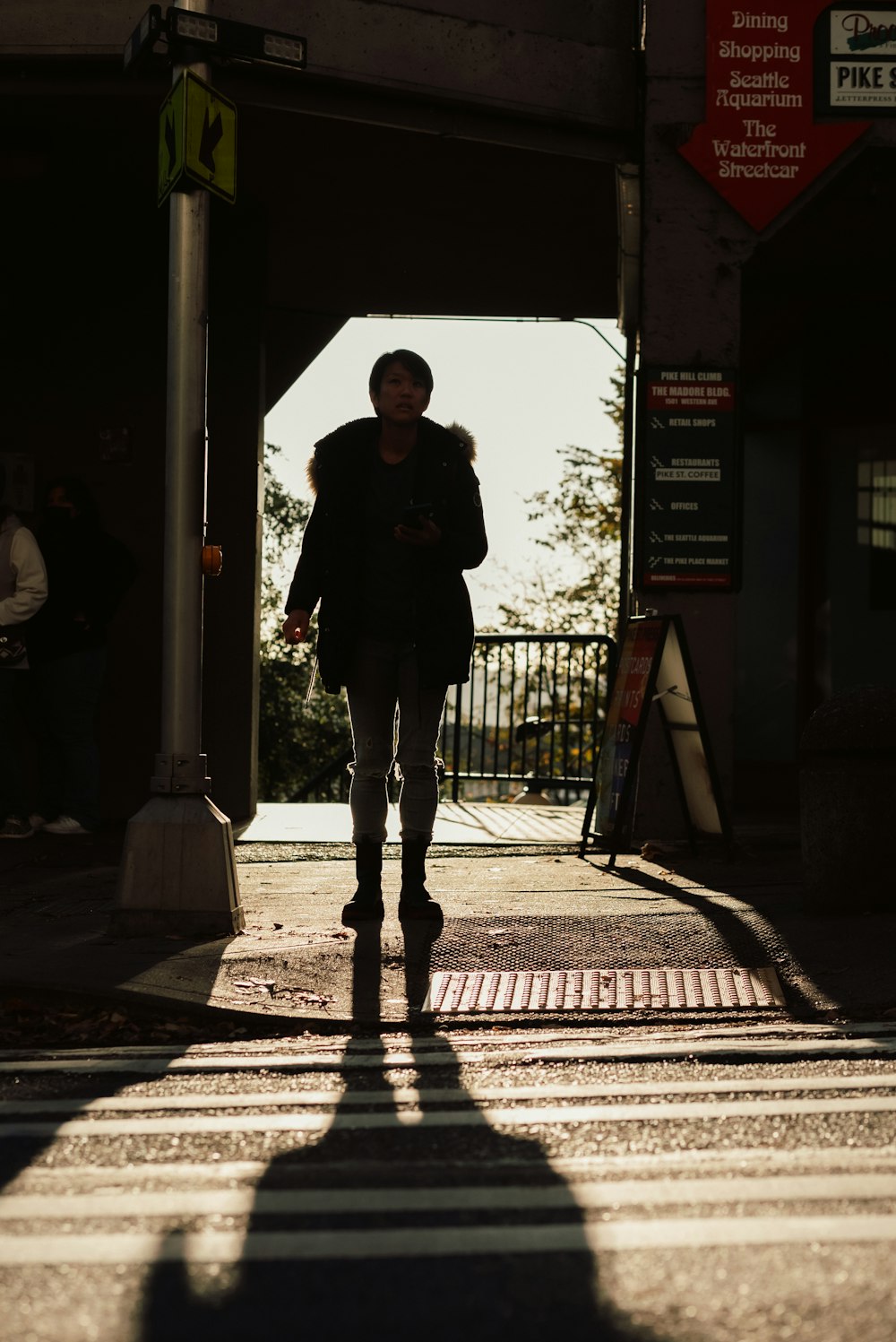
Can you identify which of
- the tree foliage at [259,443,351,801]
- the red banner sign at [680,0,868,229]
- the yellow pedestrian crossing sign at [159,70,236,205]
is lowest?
the tree foliage at [259,443,351,801]

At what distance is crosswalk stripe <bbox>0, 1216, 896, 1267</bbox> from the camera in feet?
8.91

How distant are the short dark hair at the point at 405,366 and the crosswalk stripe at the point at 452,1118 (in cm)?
309

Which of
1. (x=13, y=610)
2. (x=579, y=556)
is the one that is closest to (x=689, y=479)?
(x=13, y=610)

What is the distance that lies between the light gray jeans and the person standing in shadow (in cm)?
309

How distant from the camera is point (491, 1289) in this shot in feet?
8.45

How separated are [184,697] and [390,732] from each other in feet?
2.50

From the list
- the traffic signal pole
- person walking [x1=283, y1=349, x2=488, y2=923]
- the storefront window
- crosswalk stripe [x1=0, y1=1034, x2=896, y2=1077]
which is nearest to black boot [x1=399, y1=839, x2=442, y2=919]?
person walking [x1=283, y1=349, x2=488, y2=923]

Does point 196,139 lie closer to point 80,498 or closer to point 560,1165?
point 80,498

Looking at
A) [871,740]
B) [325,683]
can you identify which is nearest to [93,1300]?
[325,683]

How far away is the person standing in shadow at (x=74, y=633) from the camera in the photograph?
349 inches

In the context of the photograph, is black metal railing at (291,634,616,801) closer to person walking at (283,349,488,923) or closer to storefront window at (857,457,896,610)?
storefront window at (857,457,896,610)

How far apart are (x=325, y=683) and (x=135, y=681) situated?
178 inches

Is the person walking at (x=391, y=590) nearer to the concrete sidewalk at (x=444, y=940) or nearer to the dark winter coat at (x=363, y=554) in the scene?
the dark winter coat at (x=363, y=554)

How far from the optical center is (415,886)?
6.18 meters
